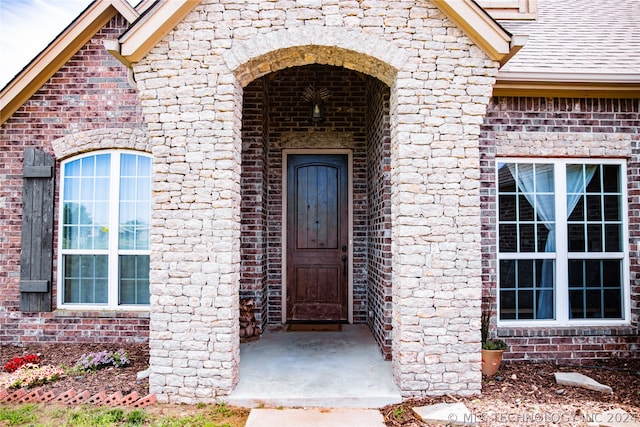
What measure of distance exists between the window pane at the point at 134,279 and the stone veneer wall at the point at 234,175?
78.2 inches

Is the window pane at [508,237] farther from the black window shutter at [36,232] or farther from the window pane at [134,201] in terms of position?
the black window shutter at [36,232]

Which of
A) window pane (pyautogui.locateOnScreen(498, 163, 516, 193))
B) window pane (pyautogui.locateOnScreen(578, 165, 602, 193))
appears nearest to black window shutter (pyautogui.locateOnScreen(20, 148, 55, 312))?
window pane (pyautogui.locateOnScreen(498, 163, 516, 193))

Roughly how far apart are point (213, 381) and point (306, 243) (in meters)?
3.02

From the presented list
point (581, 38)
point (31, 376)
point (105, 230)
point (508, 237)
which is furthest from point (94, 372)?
point (581, 38)

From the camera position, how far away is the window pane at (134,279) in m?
5.96

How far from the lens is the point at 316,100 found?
6375 millimetres

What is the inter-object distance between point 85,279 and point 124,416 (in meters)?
2.84

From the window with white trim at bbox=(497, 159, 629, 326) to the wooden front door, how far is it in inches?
94.0

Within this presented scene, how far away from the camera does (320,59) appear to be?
176 inches

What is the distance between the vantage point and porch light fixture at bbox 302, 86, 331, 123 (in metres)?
6.30

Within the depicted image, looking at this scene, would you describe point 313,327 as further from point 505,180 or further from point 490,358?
point 505,180

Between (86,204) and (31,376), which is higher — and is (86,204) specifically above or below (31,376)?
above

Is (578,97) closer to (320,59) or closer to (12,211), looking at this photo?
(320,59)

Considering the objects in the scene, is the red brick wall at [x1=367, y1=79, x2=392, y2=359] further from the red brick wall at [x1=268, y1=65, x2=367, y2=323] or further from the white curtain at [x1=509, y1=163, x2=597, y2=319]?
the white curtain at [x1=509, y1=163, x2=597, y2=319]
